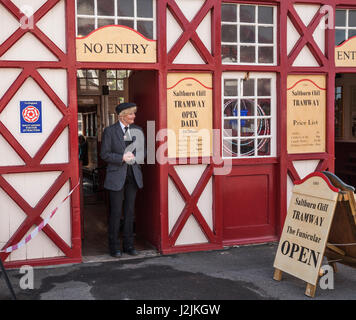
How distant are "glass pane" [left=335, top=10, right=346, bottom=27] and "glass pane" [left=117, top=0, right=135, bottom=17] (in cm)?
309

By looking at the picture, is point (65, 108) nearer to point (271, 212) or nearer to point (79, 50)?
point (79, 50)

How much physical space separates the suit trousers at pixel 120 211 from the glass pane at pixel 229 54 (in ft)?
6.61

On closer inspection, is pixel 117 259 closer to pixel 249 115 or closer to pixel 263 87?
pixel 249 115

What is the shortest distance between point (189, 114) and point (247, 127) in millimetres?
934

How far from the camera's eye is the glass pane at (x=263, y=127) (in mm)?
7125

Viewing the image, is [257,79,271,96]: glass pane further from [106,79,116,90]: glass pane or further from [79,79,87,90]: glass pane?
[79,79,87,90]: glass pane

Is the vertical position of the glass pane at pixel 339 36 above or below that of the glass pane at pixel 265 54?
above

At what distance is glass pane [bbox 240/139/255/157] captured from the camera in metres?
7.05

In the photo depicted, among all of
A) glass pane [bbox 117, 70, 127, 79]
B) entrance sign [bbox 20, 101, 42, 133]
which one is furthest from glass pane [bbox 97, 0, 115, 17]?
glass pane [bbox 117, 70, 127, 79]

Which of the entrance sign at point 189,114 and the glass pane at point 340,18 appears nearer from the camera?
the entrance sign at point 189,114

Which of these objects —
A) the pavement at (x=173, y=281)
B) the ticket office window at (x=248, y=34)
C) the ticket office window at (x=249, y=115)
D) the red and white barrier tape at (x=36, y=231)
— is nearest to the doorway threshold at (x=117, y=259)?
the pavement at (x=173, y=281)

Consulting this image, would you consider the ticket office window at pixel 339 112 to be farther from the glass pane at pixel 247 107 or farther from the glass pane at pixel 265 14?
the glass pane at pixel 247 107

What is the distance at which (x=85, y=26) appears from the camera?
20.4ft

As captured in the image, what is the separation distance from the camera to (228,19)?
6.84 metres
